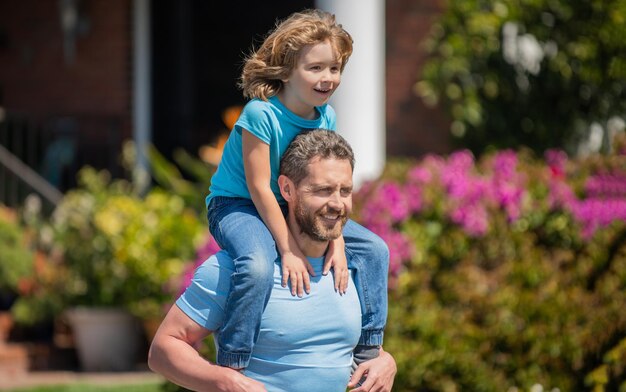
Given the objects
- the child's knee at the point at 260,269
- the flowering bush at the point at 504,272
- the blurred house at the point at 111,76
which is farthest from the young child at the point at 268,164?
the blurred house at the point at 111,76

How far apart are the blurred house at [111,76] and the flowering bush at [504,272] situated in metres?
5.02

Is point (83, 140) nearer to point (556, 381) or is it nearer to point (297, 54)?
point (556, 381)

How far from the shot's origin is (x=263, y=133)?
3.34 metres

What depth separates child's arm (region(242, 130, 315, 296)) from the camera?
3334 mm

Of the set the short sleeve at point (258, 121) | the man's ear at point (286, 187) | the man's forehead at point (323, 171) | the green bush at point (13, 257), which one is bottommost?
the green bush at point (13, 257)

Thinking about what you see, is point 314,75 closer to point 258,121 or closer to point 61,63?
point 258,121

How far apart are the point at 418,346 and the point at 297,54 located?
3.16 metres

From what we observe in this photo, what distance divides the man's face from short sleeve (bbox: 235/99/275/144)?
0.16 metres

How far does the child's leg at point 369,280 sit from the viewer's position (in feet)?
11.6

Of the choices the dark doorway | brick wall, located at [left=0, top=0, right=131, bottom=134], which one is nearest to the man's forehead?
brick wall, located at [left=0, top=0, right=131, bottom=134]

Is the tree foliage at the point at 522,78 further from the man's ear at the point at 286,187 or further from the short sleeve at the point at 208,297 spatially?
the short sleeve at the point at 208,297

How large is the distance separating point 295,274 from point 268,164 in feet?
1.06

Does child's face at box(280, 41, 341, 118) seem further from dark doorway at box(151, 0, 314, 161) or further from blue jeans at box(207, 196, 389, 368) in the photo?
dark doorway at box(151, 0, 314, 161)

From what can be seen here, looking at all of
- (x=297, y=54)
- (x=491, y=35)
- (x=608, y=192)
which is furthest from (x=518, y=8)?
(x=297, y=54)
